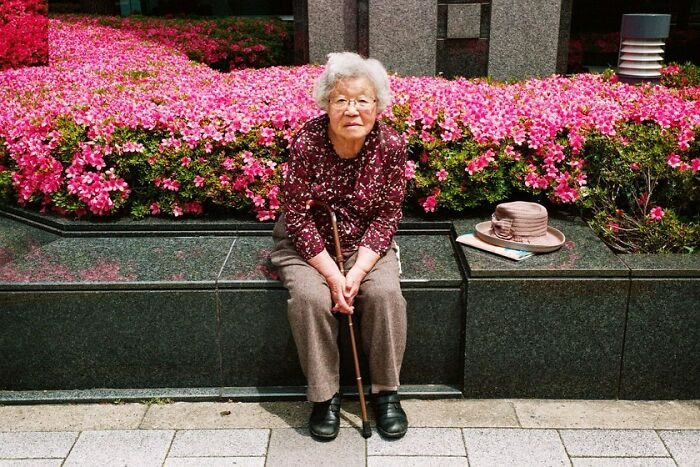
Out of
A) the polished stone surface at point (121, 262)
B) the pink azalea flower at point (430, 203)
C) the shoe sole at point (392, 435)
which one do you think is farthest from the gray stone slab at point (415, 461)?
the pink azalea flower at point (430, 203)

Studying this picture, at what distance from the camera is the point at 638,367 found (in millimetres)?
3678

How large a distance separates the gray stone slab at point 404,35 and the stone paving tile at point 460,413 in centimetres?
399

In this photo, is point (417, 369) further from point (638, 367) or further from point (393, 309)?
point (638, 367)

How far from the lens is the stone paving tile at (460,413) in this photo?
3539 mm

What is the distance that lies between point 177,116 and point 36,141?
0.83 meters

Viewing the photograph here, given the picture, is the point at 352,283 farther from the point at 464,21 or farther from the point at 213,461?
the point at 464,21

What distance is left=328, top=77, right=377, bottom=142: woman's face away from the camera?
3.32m

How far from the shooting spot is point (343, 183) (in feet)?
11.5

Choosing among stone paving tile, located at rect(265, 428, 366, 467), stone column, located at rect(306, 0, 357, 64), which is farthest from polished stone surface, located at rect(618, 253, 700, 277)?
stone column, located at rect(306, 0, 357, 64)

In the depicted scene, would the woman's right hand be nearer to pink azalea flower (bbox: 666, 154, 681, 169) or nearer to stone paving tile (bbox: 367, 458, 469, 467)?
stone paving tile (bbox: 367, 458, 469, 467)

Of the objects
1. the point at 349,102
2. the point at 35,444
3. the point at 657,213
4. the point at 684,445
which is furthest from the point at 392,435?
the point at 657,213

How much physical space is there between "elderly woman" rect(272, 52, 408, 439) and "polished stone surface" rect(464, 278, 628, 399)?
430 mm

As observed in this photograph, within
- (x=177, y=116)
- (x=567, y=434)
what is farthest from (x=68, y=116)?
(x=567, y=434)

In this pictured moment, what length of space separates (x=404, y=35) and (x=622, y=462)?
4.64m
